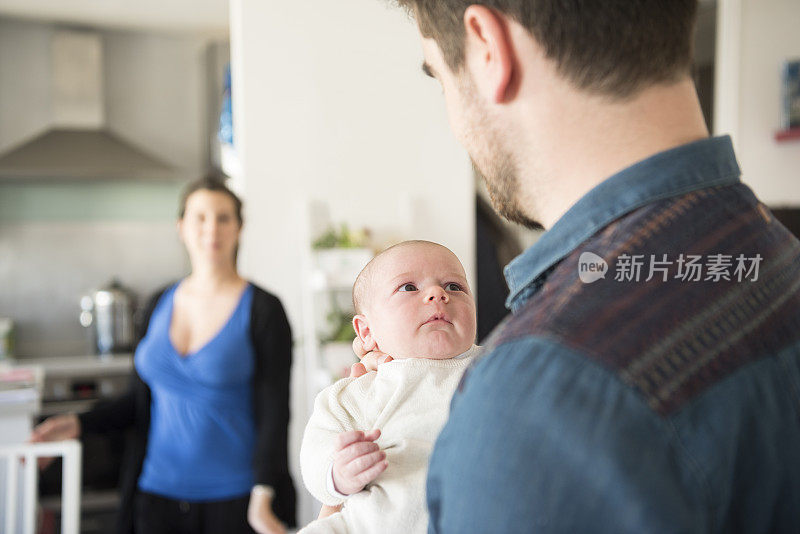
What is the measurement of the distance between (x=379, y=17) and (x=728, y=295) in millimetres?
2616

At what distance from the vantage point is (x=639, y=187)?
0.42 meters

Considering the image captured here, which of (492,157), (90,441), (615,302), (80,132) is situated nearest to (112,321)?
(90,441)

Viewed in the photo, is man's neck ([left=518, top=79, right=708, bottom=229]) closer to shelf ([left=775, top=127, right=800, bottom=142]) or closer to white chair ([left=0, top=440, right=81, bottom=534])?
white chair ([left=0, top=440, right=81, bottom=534])

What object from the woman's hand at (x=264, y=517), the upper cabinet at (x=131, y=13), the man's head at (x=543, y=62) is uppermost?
the upper cabinet at (x=131, y=13)

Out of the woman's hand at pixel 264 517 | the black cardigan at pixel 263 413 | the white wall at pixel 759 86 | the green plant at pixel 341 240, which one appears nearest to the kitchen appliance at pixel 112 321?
the green plant at pixel 341 240

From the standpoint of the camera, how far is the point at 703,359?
37 centimetres

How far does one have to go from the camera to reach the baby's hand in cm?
50

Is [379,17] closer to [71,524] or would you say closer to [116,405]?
[116,405]

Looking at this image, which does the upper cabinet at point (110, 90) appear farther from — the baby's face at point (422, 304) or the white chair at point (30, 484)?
the baby's face at point (422, 304)

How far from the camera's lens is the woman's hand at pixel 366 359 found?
1.82ft

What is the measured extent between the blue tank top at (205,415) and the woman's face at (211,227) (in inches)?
5.5

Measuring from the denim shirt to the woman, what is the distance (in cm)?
116

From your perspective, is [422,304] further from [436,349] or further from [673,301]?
[673,301]

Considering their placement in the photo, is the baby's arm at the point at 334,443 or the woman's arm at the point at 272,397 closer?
the baby's arm at the point at 334,443
